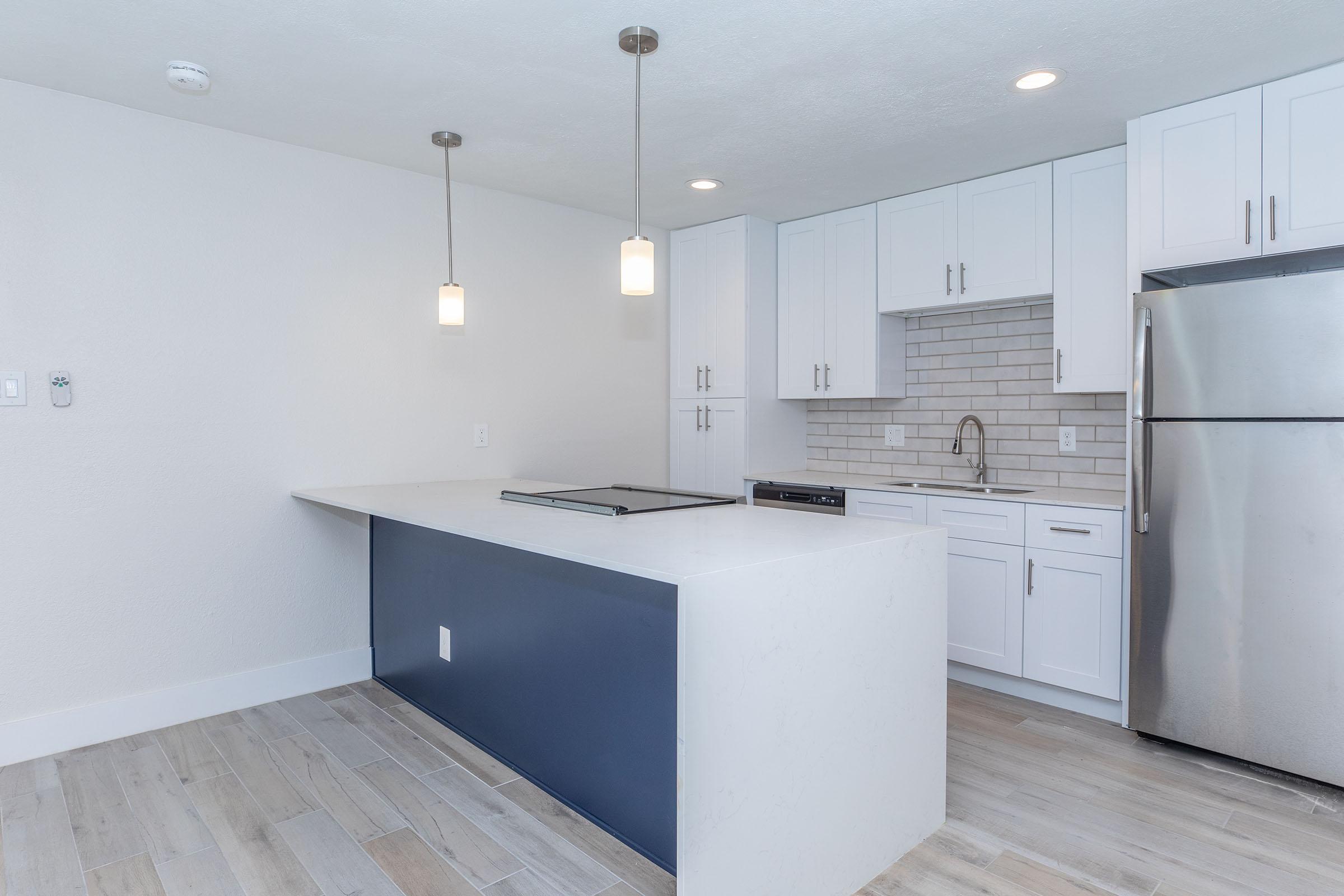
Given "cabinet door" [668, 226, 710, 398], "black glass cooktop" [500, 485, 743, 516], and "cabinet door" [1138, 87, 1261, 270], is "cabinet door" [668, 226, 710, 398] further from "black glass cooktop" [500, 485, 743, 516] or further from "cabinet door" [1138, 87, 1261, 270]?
"cabinet door" [1138, 87, 1261, 270]

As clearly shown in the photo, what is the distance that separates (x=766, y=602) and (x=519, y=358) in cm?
254

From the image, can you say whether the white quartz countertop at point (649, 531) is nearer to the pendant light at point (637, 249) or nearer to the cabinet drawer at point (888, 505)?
the pendant light at point (637, 249)

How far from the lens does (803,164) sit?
3316mm

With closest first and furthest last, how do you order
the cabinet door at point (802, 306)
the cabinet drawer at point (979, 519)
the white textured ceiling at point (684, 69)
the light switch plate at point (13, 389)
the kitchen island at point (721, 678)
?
1. the kitchen island at point (721, 678)
2. the white textured ceiling at point (684, 69)
3. the light switch plate at point (13, 389)
4. the cabinet drawer at point (979, 519)
5. the cabinet door at point (802, 306)

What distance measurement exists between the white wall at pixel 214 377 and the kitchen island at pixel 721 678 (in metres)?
0.71

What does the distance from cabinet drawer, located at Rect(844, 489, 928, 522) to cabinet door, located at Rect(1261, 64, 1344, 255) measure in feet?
5.13

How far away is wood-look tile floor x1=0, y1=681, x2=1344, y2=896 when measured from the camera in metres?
1.91

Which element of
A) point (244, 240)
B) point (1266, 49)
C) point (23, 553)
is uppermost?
point (1266, 49)

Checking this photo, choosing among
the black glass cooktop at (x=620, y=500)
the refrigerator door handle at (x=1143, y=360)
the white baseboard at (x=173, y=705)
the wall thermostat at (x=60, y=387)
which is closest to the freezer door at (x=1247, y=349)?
the refrigerator door handle at (x=1143, y=360)

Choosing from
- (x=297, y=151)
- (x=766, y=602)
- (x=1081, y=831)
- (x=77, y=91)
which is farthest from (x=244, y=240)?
(x=1081, y=831)

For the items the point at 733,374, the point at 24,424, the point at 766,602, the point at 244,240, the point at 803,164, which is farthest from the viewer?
the point at 733,374

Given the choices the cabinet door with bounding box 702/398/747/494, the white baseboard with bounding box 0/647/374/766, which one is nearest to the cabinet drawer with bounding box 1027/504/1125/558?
the cabinet door with bounding box 702/398/747/494

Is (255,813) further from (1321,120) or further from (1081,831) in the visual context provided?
(1321,120)

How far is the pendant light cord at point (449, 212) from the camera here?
3234 millimetres
